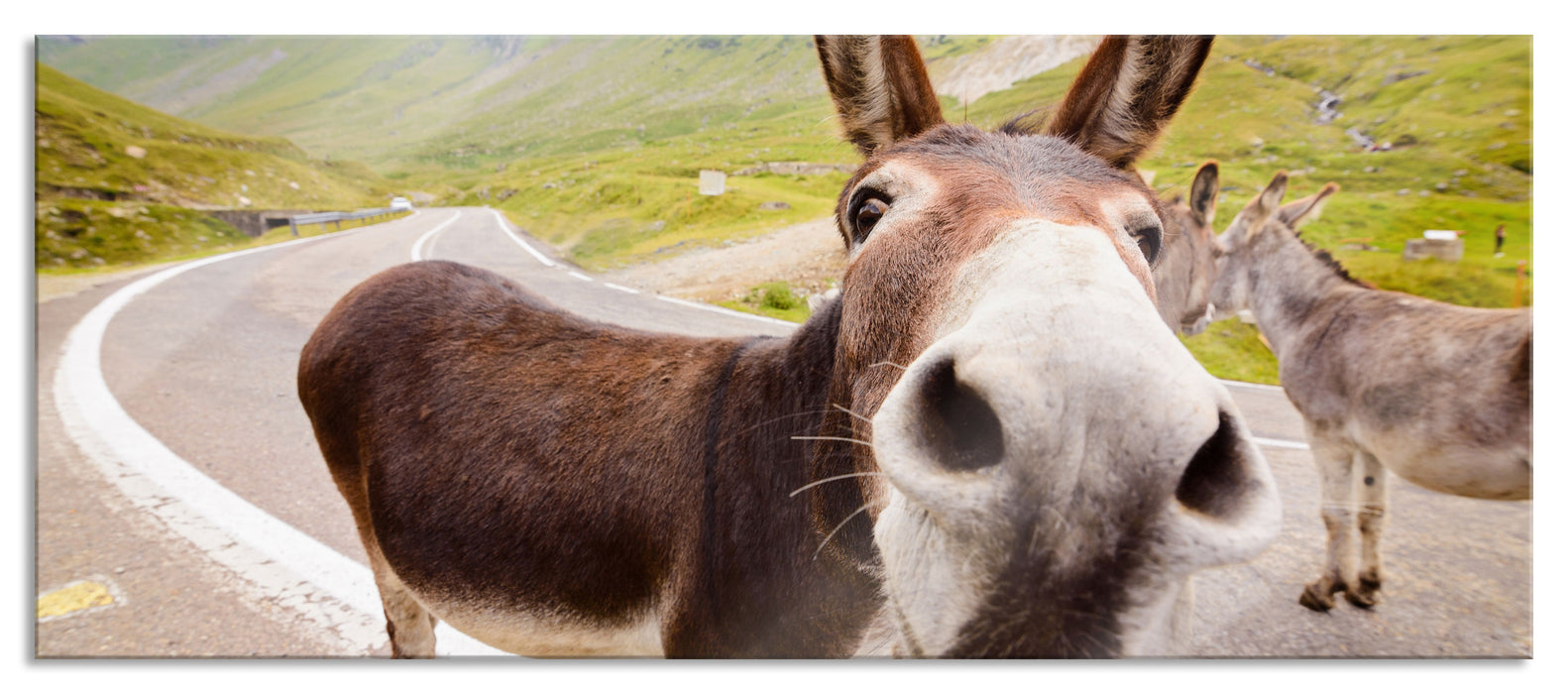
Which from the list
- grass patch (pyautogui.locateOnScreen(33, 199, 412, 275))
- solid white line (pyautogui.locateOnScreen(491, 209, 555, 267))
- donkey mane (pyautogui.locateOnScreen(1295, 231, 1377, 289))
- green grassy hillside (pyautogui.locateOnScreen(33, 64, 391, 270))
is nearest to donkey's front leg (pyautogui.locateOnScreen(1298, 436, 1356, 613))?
donkey mane (pyautogui.locateOnScreen(1295, 231, 1377, 289))

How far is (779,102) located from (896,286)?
2.21 meters

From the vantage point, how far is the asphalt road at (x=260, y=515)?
200 centimetres

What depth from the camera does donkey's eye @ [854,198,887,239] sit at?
117cm

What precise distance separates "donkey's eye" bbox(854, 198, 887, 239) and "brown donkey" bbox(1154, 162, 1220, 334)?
6.56ft

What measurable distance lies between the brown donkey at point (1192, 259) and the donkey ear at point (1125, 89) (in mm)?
1463

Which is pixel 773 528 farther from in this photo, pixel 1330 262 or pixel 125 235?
pixel 1330 262

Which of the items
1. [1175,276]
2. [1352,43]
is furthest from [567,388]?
[1352,43]

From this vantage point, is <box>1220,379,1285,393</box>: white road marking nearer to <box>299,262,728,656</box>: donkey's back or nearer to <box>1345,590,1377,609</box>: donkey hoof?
<box>1345,590,1377,609</box>: donkey hoof

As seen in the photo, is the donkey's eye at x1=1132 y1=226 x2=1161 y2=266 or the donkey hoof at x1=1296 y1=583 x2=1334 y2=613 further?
the donkey hoof at x1=1296 y1=583 x2=1334 y2=613

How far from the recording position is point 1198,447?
0.59 metres

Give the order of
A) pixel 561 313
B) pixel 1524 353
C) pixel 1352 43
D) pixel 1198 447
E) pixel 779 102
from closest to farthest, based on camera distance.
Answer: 1. pixel 1198 447
2. pixel 561 313
3. pixel 1524 353
4. pixel 1352 43
5. pixel 779 102

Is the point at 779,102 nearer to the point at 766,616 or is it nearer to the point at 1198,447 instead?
the point at 766,616

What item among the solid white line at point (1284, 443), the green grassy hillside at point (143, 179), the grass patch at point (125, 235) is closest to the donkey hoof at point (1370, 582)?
the solid white line at point (1284, 443)

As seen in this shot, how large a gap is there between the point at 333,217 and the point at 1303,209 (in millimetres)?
A: 4802
